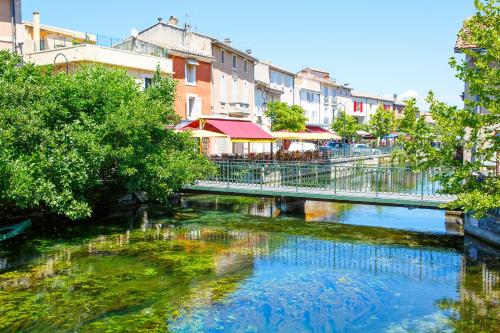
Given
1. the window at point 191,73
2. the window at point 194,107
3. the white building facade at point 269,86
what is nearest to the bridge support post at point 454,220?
the window at point 194,107

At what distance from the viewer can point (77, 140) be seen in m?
17.8

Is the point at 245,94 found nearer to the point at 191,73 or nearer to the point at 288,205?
the point at 191,73

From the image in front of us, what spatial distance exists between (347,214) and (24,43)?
22783mm

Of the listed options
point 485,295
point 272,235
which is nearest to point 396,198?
point 272,235

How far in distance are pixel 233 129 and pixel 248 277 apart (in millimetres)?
15111

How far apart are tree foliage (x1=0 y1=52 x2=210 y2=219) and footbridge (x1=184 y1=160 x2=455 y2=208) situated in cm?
281

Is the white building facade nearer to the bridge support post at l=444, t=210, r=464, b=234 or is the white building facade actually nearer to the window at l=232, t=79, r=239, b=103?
the window at l=232, t=79, r=239, b=103

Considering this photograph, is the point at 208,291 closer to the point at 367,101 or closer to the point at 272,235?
the point at 272,235

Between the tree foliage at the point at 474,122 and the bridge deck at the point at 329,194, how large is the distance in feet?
11.1

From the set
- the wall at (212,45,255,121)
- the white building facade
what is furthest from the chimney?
the white building facade

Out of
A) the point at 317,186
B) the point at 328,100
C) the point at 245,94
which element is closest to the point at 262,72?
the point at 245,94

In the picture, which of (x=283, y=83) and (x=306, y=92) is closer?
(x=283, y=83)

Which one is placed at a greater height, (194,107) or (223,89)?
(223,89)

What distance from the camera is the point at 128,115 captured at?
62.2 feet
